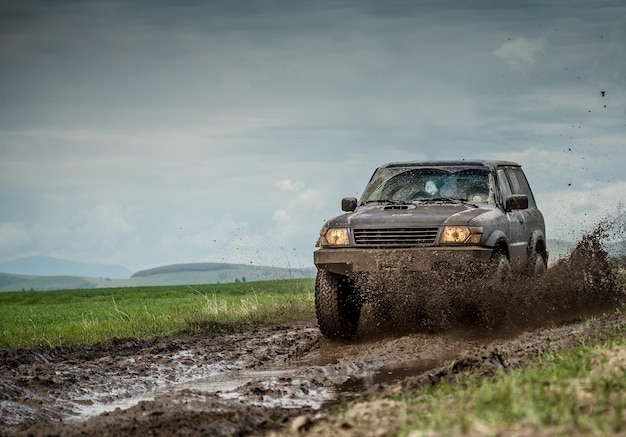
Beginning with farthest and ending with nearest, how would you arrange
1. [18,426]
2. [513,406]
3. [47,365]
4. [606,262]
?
1. [606,262]
2. [47,365]
3. [18,426]
4. [513,406]

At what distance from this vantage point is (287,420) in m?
7.03

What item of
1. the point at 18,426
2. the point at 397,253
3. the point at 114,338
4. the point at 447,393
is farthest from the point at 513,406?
the point at 114,338

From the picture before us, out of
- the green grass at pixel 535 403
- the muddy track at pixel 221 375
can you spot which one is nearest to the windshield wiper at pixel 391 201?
the muddy track at pixel 221 375

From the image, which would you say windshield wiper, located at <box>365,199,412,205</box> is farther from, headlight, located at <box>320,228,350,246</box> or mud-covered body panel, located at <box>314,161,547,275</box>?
headlight, located at <box>320,228,350,246</box>

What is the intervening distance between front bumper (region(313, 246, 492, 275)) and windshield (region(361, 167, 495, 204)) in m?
1.27

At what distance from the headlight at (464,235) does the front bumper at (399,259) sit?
0.09 m

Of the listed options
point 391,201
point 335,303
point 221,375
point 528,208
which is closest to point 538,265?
point 528,208

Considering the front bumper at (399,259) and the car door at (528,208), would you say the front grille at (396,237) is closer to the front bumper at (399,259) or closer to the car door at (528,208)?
the front bumper at (399,259)

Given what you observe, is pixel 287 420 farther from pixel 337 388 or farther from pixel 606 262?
pixel 606 262

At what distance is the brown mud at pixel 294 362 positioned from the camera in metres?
7.48

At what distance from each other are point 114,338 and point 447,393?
340 inches

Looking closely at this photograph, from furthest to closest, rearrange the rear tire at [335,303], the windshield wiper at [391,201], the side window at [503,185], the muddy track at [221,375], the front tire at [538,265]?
the front tire at [538,265] < the side window at [503,185] < the windshield wiper at [391,201] < the rear tire at [335,303] < the muddy track at [221,375]

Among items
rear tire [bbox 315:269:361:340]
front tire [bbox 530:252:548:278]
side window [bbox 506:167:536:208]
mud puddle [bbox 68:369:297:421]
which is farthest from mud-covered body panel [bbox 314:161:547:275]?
mud puddle [bbox 68:369:297:421]

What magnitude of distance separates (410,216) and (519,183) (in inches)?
128
